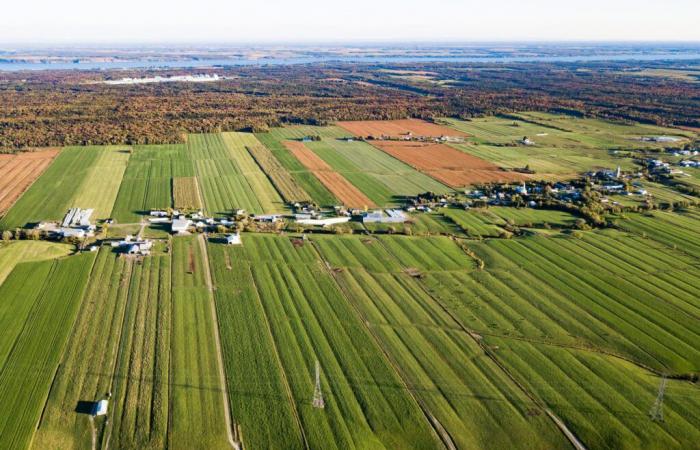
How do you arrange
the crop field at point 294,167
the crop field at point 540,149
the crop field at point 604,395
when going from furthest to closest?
the crop field at point 540,149
the crop field at point 294,167
the crop field at point 604,395

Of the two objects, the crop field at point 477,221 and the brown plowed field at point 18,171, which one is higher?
the brown plowed field at point 18,171

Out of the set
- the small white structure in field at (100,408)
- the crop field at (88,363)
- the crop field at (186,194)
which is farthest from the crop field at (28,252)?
the small white structure in field at (100,408)

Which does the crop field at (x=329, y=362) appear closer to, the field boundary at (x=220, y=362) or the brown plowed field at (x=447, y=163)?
the field boundary at (x=220, y=362)

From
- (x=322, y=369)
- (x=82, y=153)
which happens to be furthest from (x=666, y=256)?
(x=82, y=153)

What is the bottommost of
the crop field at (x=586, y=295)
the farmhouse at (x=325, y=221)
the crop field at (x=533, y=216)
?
the crop field at (x=586, y=295)

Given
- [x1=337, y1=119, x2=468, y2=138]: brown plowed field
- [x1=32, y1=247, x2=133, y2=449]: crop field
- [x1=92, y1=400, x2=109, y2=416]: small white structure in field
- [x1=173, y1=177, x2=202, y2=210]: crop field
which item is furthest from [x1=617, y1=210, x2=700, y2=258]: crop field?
[x1=92, y1=400, x2=109, y2=416]: small white structure in field

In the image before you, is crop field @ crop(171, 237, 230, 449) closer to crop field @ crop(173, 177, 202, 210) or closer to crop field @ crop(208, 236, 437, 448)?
crop field @ crop(208, 236, 437, 448)

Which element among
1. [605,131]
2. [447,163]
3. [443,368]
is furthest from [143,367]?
[605,131]

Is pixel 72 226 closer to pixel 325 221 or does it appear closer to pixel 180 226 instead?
pixel 180 226
